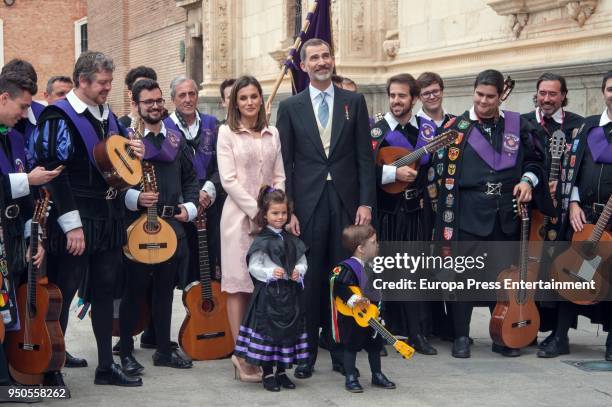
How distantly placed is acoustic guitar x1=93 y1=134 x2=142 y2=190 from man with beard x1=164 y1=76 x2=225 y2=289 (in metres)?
1.12

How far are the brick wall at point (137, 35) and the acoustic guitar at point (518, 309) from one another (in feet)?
54.3

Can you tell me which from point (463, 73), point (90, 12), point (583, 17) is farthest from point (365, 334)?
point (90, 12)

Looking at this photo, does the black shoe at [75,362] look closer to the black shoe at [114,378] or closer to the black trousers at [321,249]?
the black shoe at [114,378]

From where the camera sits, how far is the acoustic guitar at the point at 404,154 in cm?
737

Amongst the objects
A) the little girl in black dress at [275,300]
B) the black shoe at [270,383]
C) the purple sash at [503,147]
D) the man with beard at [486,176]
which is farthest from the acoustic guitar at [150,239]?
the purple sash at [503,147]

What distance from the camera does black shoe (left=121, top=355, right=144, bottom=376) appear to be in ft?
22.3

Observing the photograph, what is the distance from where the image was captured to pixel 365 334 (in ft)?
20.9


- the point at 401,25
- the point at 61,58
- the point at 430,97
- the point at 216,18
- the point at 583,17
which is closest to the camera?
the point at 430,97

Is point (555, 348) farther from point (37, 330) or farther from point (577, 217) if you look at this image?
point (37, 330)

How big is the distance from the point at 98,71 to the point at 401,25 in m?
8.12

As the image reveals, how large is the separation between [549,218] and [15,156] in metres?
3.62

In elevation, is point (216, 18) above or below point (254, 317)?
above

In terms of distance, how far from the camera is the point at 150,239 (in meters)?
6.85

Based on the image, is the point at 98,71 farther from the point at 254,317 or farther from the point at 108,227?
the point at 254,317
